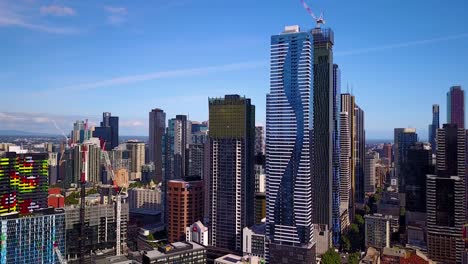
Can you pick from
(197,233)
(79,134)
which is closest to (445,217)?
(197,233)

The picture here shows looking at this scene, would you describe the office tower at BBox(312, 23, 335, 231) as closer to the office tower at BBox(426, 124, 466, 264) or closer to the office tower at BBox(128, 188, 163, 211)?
the office tower at BBox(426, 124, 466, 264)

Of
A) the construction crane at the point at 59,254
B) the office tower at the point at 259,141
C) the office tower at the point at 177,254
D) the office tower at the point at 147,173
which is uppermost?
the office tower at the point at 259,141

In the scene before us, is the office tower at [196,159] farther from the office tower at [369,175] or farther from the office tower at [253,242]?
the office tower at [369,175]

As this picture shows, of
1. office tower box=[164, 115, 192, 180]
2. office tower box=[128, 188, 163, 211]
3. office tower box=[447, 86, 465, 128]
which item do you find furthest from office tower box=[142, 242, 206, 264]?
office tower box=[447, 86, 465, 128]

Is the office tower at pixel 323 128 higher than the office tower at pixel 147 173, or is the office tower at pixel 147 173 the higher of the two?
the office tower at pixel 323 128

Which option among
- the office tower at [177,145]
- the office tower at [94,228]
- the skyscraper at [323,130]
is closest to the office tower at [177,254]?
the office tower at [94,228]
